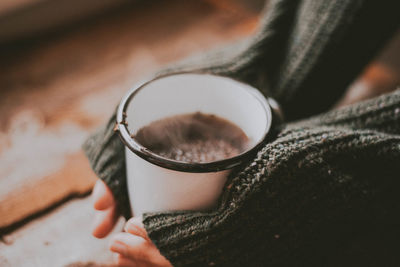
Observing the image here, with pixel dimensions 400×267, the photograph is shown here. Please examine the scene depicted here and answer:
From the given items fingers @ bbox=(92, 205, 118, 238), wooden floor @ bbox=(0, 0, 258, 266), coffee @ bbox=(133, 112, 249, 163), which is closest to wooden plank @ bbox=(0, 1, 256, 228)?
wooden floor @ bbox=(0, 0, 258, 266)

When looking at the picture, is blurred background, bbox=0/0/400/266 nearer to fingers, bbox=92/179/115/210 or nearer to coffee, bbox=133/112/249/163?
fingers, bbox=92/179/115/210

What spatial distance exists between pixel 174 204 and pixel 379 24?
0.41m

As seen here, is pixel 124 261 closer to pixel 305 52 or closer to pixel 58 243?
pixel 58 243

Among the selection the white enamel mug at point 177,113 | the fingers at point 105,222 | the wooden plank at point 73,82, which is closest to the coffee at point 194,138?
the white enamel mug at point 177,113

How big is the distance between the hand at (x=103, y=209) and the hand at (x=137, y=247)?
48 mm

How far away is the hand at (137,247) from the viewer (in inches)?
16.3

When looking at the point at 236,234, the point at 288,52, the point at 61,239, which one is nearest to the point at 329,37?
the point at 288,52

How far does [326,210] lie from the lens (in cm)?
40

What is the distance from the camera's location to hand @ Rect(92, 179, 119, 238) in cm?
47

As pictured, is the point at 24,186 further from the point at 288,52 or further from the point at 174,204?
the point at 288,52

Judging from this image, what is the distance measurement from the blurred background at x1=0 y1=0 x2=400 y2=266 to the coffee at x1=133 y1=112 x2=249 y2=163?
0.21 m

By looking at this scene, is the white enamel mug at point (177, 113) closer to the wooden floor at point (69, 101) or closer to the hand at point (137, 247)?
the hand at point (137, 247)

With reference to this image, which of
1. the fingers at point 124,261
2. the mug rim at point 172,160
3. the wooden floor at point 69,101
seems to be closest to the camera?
the mug rim at point 172,160

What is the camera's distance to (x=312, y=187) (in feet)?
1.28
